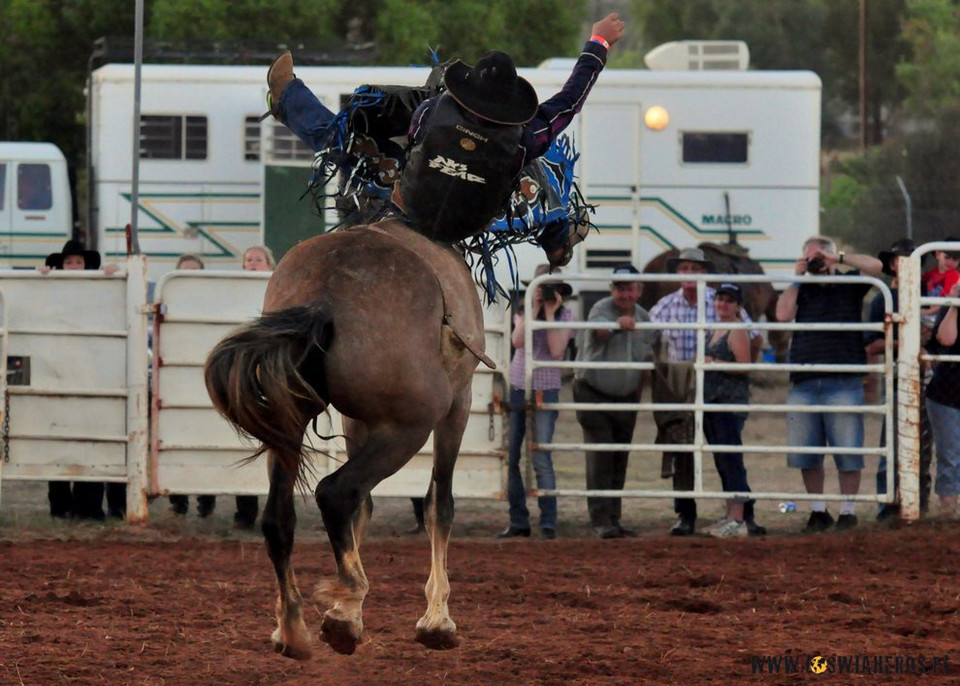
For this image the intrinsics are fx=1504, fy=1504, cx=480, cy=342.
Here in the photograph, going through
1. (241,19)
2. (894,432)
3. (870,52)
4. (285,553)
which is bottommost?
(285,553)

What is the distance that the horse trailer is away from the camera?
1702 cm

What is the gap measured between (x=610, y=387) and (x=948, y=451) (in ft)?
7.23

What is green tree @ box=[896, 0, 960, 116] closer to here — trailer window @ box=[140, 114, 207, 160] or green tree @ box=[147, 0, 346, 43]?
green tree @ box=[147, 0, 346, 43]

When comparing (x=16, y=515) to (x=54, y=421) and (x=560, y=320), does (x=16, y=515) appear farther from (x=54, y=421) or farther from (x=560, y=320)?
(x=560, y=320)

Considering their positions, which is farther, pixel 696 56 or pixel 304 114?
pixel 696 56

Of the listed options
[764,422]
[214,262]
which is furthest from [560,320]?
[214,262]

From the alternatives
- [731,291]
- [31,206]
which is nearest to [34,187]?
[31,206]

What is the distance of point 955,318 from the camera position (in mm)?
9688

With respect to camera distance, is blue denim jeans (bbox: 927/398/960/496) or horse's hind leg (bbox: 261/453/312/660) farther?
blue denim jeans (bbox: 927/398/960/496)

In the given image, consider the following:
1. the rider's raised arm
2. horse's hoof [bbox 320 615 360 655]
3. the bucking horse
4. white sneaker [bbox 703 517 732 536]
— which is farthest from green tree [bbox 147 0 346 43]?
horse's hoof [bbox 320 615 360 655]

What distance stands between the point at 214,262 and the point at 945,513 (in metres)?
9.81

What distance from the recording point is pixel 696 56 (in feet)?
59.4

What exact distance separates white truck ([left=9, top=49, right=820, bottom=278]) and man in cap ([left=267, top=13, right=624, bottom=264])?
1099 centimetres

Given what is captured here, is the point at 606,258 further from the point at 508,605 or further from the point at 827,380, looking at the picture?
the point at 508,605
